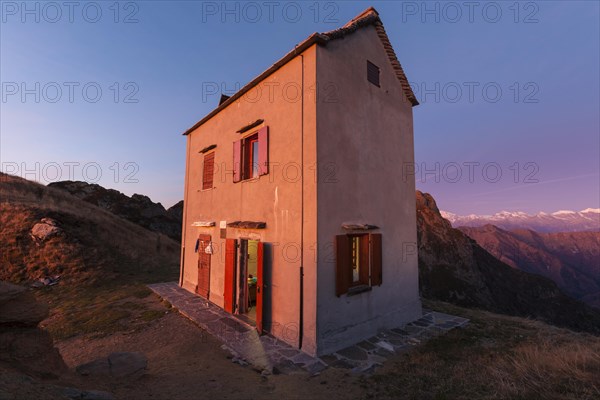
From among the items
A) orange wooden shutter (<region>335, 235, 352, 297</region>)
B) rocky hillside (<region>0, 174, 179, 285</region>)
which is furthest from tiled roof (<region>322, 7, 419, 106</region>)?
rocky hillside (<region>0, 174, 179, 285</region>)

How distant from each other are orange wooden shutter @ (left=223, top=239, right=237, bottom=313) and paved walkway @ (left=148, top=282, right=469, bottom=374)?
36 centimetres

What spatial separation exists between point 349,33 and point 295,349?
861 cm

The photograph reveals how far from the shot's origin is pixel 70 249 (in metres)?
15.7

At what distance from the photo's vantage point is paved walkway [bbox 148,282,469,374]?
595cm

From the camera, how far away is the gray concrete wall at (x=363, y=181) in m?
6.75

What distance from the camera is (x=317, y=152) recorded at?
669 cm

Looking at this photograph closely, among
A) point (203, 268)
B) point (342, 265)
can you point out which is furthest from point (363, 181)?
point (203, 268)

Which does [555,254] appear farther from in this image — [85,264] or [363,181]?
[85,264]

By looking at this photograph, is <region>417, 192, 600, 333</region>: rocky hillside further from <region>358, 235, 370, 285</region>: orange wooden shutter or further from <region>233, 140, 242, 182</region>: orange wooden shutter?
<region>233, 140, 242, 182</region>: orange wooden shutter

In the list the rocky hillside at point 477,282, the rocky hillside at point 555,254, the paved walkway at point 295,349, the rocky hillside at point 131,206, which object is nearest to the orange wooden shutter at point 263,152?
the paved walkway at point 295,349

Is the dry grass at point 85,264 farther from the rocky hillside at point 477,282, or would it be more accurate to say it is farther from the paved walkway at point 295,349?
the rocky hillside at point 477,282

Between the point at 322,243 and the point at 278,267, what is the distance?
5.44 ft

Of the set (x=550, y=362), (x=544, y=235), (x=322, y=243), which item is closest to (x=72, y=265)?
(x=322, y=243)

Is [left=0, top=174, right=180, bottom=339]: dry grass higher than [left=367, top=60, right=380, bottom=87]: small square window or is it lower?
lower
